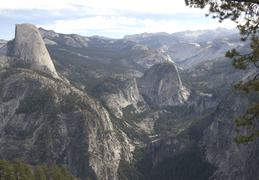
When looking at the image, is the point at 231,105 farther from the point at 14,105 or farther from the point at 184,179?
the point at 14,105

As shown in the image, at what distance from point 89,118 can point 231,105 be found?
83194 millimetres

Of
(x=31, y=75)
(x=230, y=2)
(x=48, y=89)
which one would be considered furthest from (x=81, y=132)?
(x=230, y=2)

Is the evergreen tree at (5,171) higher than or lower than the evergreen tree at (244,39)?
lower

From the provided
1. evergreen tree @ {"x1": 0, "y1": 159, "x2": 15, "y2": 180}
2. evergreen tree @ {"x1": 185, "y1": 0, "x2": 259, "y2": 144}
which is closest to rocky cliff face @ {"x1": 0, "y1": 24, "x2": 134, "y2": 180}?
evergreen tree @ {"x1": 0, "y1": 159, "x2": 15, "y2": 180}

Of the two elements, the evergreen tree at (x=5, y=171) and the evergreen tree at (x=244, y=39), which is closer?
the evergreen tree at (x=244, y=39)

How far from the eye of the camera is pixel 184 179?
142125mm

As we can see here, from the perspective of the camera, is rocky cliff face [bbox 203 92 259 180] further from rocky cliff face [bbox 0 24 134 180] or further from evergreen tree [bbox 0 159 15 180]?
evergreen tree [bbox 0 159 15 180]

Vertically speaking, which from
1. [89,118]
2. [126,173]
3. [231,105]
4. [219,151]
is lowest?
[126,173]

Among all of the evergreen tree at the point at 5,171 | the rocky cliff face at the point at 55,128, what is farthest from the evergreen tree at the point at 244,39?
the rocky cliff face at the point at 55,128

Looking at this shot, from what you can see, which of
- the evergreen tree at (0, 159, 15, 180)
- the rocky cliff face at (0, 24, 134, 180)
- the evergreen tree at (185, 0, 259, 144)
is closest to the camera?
the evergreen tree at (185, 0, 259, 144)

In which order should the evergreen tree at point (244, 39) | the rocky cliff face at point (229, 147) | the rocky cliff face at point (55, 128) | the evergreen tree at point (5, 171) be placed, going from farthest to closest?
1. the rocky cliff face at point (55, 128)
2. the rocky cliff face at point (229, 147)
3. the evergreen tree at point (5, 171)
4. the evergreen tree at point (244, 39)

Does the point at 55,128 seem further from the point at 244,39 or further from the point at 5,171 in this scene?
the point at 244,39

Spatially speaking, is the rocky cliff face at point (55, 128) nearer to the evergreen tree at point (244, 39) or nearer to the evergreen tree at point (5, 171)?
the evergreen tree at point (5, 171)

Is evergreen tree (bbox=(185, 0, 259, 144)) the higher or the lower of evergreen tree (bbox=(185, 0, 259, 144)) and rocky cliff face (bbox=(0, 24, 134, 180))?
the higher
